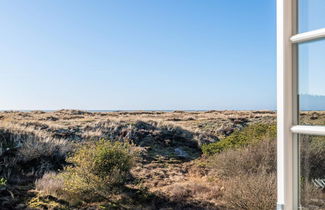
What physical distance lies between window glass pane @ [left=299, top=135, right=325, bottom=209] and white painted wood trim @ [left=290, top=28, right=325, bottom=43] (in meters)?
0.25

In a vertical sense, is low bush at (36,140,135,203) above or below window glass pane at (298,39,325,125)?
below

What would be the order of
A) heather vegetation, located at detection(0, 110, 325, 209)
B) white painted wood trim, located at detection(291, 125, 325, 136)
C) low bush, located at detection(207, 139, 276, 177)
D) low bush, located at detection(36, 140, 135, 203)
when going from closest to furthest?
white painted wood trim, located at detection(291, 125, 325, 136) < heather vegetation, located at detection(0, 110, 325, 209) < low bush, located at detection(36, 140, 135, 203) < low bush, located at detection(207, 139, 276, 177)

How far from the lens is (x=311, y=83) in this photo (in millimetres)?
783

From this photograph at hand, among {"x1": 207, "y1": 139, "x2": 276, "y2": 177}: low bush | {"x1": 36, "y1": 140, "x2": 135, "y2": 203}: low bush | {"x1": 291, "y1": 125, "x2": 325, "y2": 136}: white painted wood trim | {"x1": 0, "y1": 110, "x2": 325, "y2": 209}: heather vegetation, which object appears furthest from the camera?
{"x1": 207, "y1": 139, "x2": 276, "y2": 177}: low bush

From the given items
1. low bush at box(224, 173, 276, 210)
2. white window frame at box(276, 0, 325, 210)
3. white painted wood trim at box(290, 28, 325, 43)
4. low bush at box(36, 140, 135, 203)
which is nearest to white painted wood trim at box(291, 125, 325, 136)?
white window frame at box(276, 0, 325, 210)

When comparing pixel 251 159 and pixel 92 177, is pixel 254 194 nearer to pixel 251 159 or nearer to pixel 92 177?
pixel 251 159

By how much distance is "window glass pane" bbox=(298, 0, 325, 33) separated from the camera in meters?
0.76

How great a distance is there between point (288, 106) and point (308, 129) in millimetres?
82

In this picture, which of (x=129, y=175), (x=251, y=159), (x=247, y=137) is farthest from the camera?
(x=247, y=137)

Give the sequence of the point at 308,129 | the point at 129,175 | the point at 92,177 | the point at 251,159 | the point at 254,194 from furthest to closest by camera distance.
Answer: the point at 129,175
the point at 251,159
the point at 92,177
the point at 254,194
the point at 308,129

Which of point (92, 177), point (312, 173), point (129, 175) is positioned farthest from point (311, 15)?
point (129, 175)

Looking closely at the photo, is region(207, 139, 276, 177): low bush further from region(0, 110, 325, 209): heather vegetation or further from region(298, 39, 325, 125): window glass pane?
region(298, 39, 325, 125): window glass pane

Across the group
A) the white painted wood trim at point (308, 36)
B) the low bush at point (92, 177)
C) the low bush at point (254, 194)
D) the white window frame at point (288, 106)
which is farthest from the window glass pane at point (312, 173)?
the low bush at point (92, 177)

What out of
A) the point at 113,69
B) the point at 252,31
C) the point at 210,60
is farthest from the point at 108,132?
the point at 113,69
